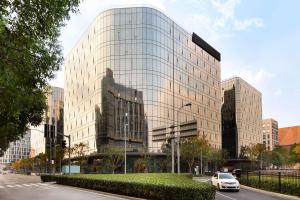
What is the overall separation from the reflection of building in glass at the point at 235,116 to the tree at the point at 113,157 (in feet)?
185

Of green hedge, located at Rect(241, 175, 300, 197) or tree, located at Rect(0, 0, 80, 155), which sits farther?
green hedge, located at Rect(241, 175, 300, 197)

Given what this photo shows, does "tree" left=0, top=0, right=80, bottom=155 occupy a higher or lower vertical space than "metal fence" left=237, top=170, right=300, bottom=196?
higher

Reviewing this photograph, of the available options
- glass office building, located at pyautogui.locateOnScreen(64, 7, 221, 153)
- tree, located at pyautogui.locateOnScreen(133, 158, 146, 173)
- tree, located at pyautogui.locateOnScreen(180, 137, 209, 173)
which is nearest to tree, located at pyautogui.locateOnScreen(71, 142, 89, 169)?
glass office building, located at pyautogui.locateOnScreen(64, 7, 221, 153)

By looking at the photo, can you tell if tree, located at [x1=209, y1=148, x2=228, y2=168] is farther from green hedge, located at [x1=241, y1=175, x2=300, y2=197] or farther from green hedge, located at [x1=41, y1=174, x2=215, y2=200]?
green hedge, located at [x1=41, y1=174, x2=215, y2=200]

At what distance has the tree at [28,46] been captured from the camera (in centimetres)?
1364

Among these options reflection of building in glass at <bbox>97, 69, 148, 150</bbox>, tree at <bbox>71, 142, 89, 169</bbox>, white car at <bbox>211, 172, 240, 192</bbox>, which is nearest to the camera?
white car at <bbox>211, 172, 240, 192</bbox>

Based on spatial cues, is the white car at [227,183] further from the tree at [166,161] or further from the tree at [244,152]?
the tree at [244,152]

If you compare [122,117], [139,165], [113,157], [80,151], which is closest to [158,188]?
[113,157]

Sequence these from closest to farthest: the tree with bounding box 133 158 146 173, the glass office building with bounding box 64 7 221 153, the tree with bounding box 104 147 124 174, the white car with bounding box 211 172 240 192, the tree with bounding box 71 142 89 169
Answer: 1. the white car with bounding box 211 172 240 192
2. the tree with bounding box 104 147 124 174
3. the tree with bounding box 133 158 146 173
4. the glass office building with bounding box 64 7 221 153
5. the tree with bounding box 71 142 89 169

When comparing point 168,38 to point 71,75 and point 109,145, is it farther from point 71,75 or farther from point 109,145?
point 71,75

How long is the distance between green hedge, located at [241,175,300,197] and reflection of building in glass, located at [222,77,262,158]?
301 ft

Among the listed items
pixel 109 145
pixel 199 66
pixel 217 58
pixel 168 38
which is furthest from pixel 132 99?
pixel 217 58

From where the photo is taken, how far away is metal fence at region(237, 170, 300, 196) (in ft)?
89.4

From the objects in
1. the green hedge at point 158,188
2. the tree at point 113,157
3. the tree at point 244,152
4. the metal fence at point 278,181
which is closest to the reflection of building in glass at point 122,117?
the tree at point 113,157
